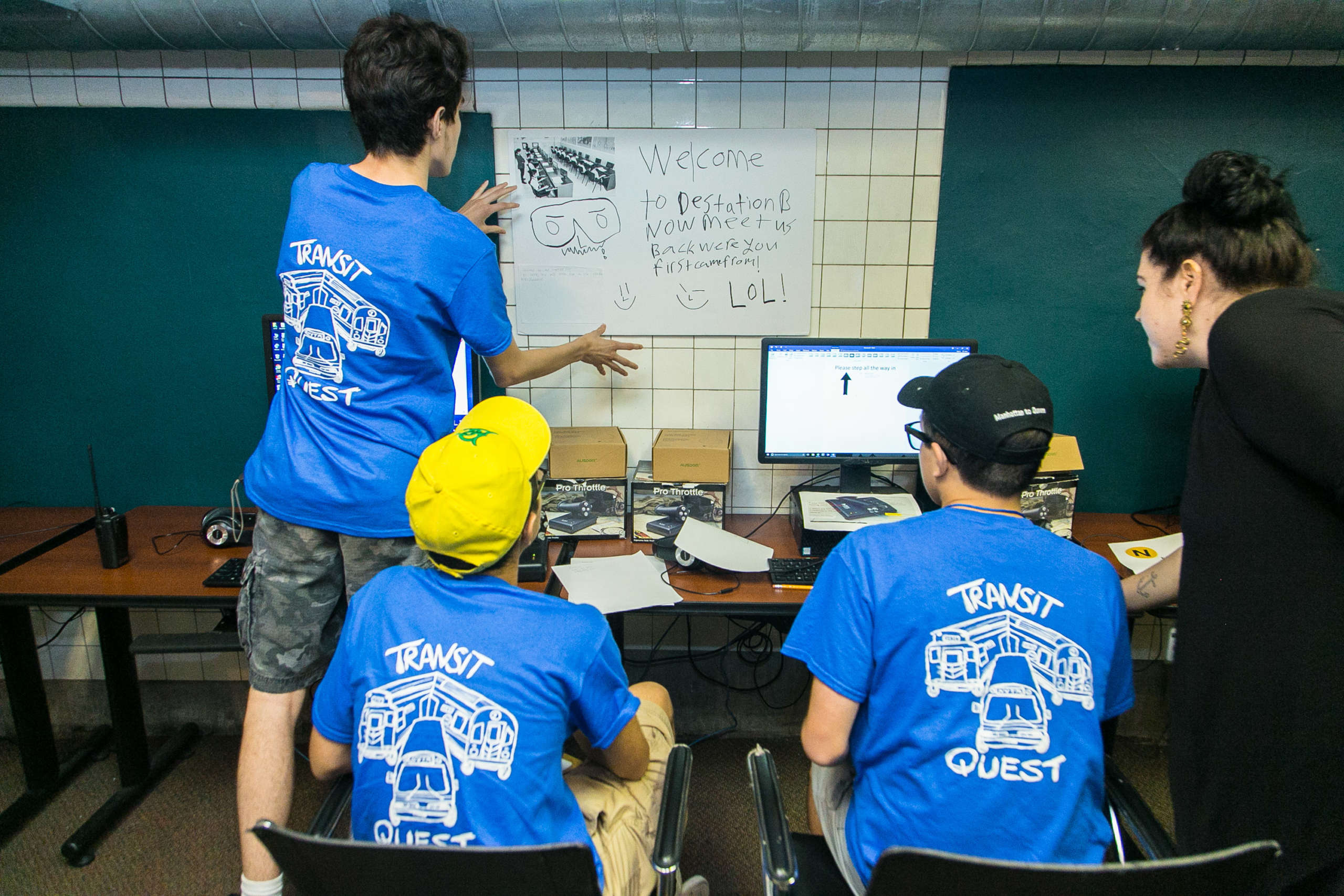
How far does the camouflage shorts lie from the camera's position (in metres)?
1.53

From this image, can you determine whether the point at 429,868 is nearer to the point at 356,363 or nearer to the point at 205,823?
the point at 356,363

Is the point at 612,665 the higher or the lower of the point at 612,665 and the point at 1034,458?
the lower

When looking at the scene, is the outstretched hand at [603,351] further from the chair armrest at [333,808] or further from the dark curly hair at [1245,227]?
the dark curly hair at [1245,227]

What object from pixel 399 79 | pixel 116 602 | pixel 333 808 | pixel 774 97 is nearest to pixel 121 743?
pixel 116 602

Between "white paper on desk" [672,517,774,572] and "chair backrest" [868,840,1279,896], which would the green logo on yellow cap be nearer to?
"chair backrest" [868,840,1279,896]

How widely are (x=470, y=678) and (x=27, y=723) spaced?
2046 mm

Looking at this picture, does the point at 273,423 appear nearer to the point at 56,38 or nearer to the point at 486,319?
the point at 486,319

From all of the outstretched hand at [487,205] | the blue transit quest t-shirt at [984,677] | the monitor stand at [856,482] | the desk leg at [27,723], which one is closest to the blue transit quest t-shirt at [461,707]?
the blue transit quest t-shirt at [984,677]

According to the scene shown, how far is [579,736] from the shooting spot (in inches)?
52.6

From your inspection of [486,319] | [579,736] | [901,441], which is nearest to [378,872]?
[579,736]

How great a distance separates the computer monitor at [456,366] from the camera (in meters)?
2.17

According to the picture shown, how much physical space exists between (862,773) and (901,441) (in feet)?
4.13

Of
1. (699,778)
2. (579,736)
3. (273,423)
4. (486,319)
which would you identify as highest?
(486,319)

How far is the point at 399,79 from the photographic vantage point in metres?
1.44
